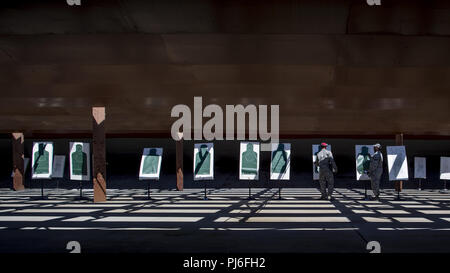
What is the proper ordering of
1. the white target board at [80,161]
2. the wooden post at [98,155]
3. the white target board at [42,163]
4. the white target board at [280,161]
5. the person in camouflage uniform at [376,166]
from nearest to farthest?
the person in camouflage uniform at [376,166] → the wooden post at [98,155] → the white target board at [80,161] → the white target board at [280,161] → the white target board at [42,163]

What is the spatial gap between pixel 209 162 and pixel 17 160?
10.2 meters

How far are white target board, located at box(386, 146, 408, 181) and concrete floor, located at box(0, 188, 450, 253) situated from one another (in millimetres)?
1780

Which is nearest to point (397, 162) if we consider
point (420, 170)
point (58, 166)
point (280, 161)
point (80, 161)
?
point (280, 161)

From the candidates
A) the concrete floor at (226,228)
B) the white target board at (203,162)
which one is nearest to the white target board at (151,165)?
the white target board at (203,162)

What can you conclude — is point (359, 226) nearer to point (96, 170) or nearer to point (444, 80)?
point (444, 80)

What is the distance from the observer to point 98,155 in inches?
394

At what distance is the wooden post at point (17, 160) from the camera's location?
619 inches

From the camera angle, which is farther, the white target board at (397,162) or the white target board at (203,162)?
the white target board at (203,162)

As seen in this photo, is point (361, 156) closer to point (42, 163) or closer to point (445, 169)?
point (445, 169)

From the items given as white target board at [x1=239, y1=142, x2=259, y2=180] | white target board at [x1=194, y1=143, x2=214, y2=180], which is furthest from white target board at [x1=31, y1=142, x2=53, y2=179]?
white target board at [x1=239, y1=142, x2=259, y2=180]

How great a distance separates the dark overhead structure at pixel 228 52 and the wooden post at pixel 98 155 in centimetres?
76

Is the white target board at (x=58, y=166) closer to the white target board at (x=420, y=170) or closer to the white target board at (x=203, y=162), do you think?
the white target board at (x=203, y=162)
